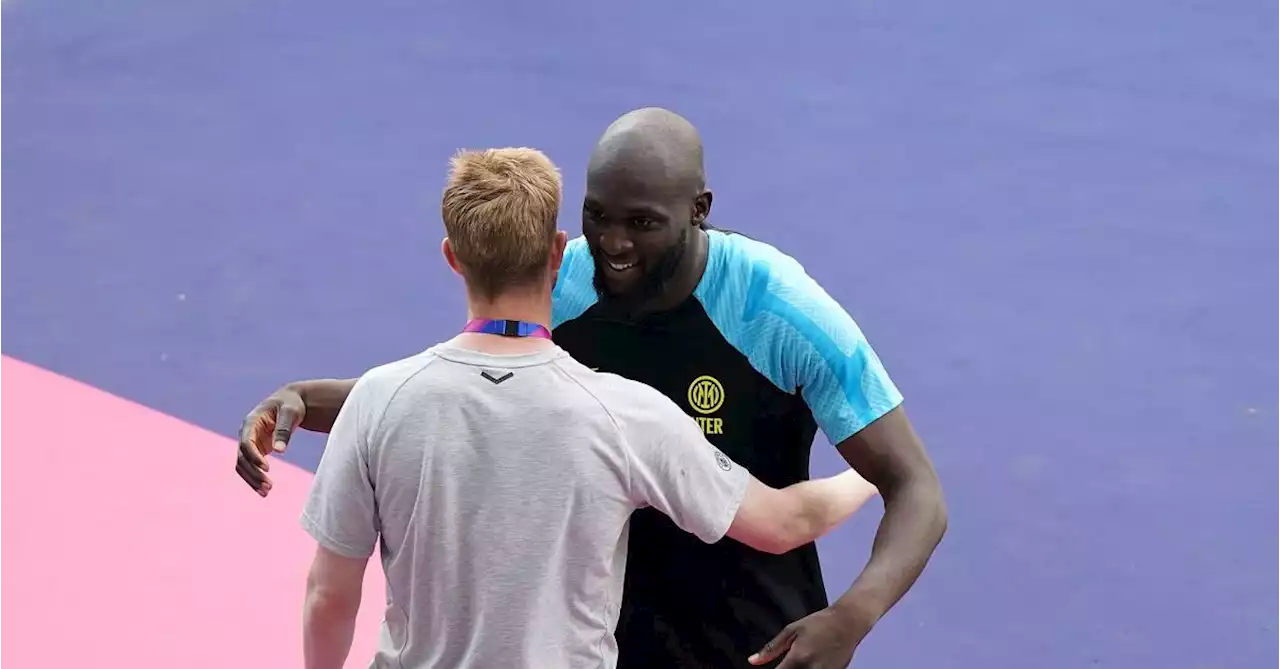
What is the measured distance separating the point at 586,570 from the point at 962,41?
22.4 ft

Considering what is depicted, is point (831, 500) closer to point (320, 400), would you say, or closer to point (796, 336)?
point (796, 336)

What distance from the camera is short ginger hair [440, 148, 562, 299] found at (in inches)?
91.6

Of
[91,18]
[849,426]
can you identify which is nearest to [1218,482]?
[849,426]

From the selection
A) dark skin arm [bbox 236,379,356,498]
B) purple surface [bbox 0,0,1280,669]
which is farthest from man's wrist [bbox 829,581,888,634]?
purple surface [bbox 0,0,1280,669]

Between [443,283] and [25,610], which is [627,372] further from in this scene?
[443,283]

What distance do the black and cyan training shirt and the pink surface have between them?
1.86 m

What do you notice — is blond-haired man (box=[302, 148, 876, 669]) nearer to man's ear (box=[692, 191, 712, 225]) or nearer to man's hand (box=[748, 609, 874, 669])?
man's hand (box=[748, 609, 874, 669])

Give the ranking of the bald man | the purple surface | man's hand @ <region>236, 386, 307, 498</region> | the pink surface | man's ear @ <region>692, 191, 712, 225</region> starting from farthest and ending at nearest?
the purple surface, the pink surface, man's ear @ <region>692, 191, 712, 225</region>, the bald man, man's hand @ <region>236, 386, 307, 498</region>

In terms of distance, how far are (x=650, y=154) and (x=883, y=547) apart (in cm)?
78

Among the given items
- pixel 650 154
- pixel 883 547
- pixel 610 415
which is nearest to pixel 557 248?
pixel 610 415

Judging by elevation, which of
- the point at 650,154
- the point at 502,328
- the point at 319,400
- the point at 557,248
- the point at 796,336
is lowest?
the point at 319,400

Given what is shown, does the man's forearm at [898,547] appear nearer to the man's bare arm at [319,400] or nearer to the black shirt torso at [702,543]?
the black shirt torso at [702,543]

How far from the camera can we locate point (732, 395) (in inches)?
114

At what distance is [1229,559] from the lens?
500 cm
